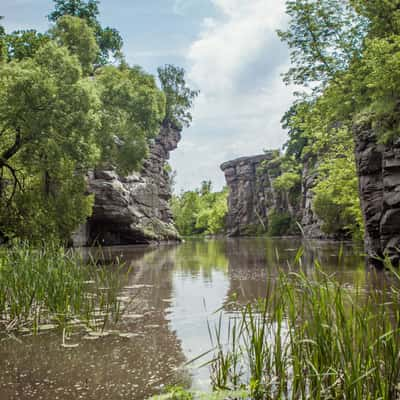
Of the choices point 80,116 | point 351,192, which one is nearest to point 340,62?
point 351,192

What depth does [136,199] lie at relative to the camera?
35156 mm

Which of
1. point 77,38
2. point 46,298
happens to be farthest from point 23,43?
point 46,298

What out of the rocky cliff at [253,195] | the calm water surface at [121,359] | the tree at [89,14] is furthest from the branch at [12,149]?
the rocky cliff at [253,195]

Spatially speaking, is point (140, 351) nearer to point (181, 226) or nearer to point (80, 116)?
point (80, 116)

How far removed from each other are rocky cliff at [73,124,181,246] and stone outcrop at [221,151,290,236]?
18.0 meters

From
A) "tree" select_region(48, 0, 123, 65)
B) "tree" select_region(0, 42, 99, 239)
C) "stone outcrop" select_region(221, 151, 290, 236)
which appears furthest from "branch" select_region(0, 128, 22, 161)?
"stone outcrop" select_region(221, 151, 290, 236)

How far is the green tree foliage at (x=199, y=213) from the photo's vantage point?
72.0m

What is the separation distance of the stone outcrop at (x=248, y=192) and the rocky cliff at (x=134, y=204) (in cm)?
1802

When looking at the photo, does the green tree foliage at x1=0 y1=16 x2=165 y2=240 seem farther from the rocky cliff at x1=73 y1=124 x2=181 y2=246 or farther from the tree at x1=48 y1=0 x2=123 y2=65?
the tree at x1=48 y1=0 x2=123 y2=65

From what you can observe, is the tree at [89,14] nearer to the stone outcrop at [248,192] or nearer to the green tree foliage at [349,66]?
the green tree foliage at [349,66]

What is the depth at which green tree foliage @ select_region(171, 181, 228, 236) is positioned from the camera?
72000 millimetres

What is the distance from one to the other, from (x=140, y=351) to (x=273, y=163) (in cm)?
5493

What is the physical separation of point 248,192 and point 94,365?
2385 inches

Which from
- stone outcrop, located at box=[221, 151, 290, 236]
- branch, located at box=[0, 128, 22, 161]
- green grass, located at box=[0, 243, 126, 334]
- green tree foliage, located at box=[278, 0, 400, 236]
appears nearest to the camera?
green grass, located at box=[0, 243, 126, 334]
